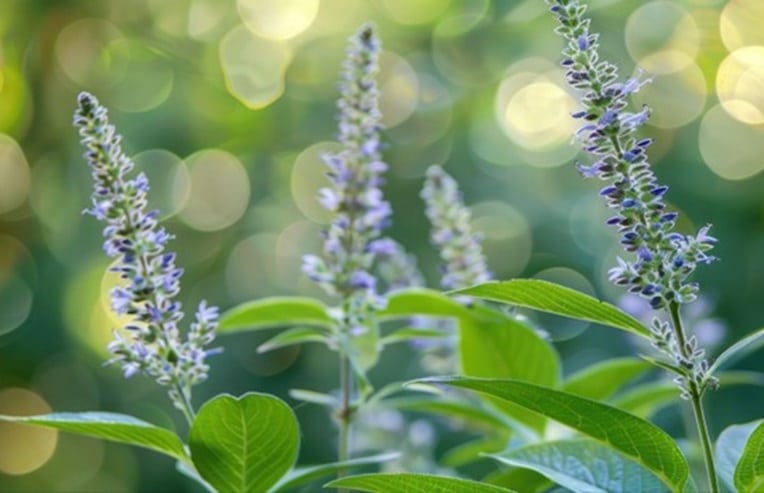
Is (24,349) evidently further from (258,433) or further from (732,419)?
(258,433)

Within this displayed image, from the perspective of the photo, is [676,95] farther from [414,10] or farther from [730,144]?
[414,10]

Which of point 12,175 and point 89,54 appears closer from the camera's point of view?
point 12,175

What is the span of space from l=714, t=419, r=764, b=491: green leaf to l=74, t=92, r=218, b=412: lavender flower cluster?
0.43m

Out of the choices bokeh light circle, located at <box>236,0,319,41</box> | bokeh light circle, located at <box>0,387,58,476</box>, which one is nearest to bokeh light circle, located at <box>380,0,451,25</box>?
bokeh light circle, located at <box>236,0,319,41</box>

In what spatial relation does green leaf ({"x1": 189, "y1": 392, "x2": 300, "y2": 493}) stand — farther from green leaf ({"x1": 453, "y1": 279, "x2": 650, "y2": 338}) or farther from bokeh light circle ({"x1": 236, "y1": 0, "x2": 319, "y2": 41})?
bokeh light circle ({"x1": 236, "y1": 0, "x2": 319, "y2": 41})

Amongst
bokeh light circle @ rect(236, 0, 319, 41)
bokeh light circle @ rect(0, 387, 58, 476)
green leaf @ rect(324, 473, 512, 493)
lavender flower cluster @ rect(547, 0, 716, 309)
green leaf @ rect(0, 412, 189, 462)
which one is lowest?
green leaf @ rect(324, 473, 512, 493)

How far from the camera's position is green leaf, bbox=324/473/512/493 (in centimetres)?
76

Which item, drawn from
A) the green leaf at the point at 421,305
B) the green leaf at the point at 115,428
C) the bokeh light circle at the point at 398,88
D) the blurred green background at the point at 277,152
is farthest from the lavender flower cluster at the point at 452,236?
the bokeh light circle at the point at 398,88

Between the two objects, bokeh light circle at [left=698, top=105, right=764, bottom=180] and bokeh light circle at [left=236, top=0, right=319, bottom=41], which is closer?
A: bokeh light circle at [left=698, top=105, right=764, bottom=180]

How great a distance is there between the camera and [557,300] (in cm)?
80

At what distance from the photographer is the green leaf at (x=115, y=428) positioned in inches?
34.4

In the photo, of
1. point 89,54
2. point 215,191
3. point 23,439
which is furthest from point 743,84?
point 23,439

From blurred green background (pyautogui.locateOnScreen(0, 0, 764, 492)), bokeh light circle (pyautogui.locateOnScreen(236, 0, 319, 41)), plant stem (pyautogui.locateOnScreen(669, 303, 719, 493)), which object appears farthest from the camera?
bokeh light circle (pyautogui.locateOnScreen(236, 0, 319, 41))

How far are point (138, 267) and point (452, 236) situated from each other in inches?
16.7
